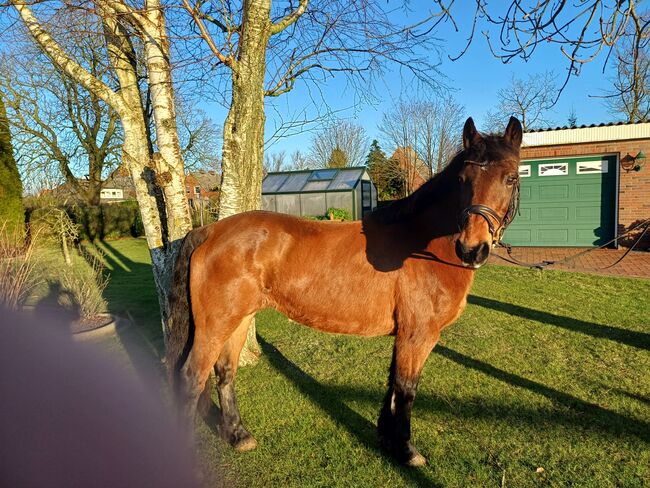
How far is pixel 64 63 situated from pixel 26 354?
3.57 meters

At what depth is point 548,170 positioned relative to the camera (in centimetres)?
1170

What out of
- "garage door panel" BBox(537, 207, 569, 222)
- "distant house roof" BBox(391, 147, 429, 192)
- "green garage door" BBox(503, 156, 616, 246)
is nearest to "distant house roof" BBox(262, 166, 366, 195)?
"green garage door" BBox(503, 156, 616, 246)

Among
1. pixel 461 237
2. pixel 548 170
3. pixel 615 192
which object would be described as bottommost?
pixel 461 237

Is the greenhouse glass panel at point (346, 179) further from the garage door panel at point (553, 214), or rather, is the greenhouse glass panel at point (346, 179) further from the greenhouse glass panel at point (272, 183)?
the garage door panel at point (553, 214)

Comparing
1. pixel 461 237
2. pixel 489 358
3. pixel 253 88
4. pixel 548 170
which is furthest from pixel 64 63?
pixel 548 170

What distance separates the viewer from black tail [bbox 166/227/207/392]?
2.80 metres

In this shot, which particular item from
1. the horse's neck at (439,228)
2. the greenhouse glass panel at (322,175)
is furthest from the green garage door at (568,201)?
the horse's neck at (439,228)

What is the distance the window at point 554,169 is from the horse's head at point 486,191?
36.9 ft

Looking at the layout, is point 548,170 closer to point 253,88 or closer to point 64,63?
point 253,88

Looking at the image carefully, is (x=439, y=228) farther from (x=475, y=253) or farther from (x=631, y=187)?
(x=631, y=187)

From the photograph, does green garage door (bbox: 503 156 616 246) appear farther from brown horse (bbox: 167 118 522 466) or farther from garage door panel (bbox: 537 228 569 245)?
brown horse (bbox: 167 118 522 466)

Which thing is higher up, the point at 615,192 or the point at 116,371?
the point at 615,192

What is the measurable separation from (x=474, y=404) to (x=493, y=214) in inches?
84.1

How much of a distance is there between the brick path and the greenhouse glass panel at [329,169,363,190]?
23.1 feet
